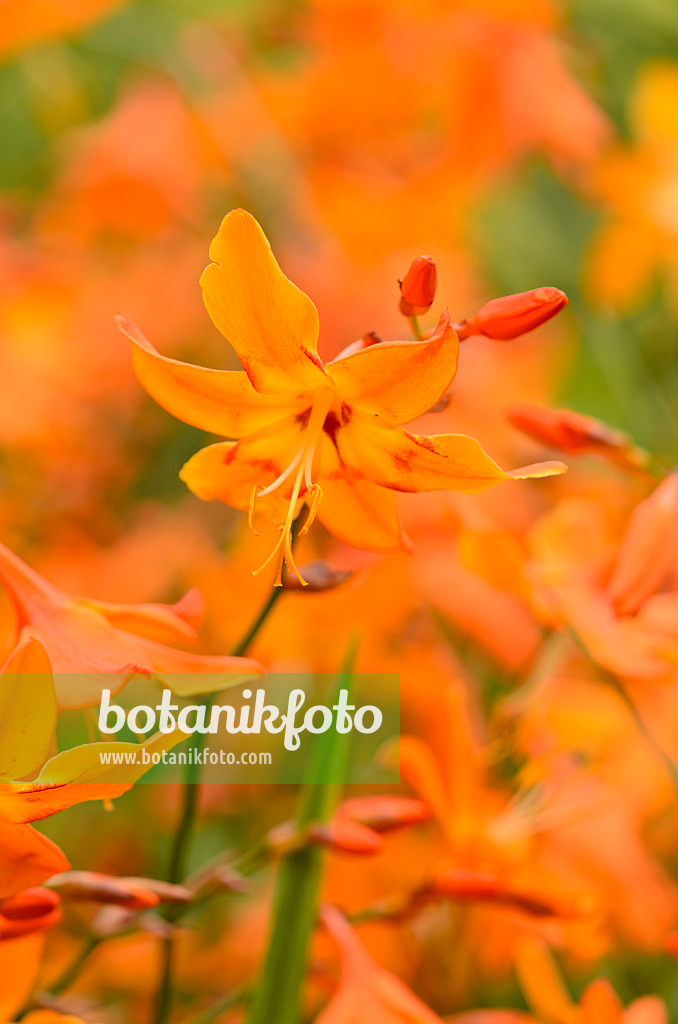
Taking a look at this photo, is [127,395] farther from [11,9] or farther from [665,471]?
[665,471]

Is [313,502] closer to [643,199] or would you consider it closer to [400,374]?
[400,374]

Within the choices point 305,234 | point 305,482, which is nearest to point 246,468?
point 305,482

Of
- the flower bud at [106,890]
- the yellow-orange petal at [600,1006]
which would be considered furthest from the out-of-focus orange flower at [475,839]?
the flower bud at [106,890]

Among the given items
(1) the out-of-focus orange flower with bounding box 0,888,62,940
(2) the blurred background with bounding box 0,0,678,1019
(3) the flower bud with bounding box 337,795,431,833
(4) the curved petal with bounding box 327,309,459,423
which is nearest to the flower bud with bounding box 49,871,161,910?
(1) the out-of-focus orange flower with bounding box 0,888,62,940

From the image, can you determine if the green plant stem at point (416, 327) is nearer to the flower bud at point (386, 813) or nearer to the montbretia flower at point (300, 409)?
the montbretia flower at point (300, 409)

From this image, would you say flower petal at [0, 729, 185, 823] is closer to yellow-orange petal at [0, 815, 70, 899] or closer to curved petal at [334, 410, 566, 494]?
yellow-orange petal at [0, 815, 70, 899]

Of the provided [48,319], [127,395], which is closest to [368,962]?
[127,395]
